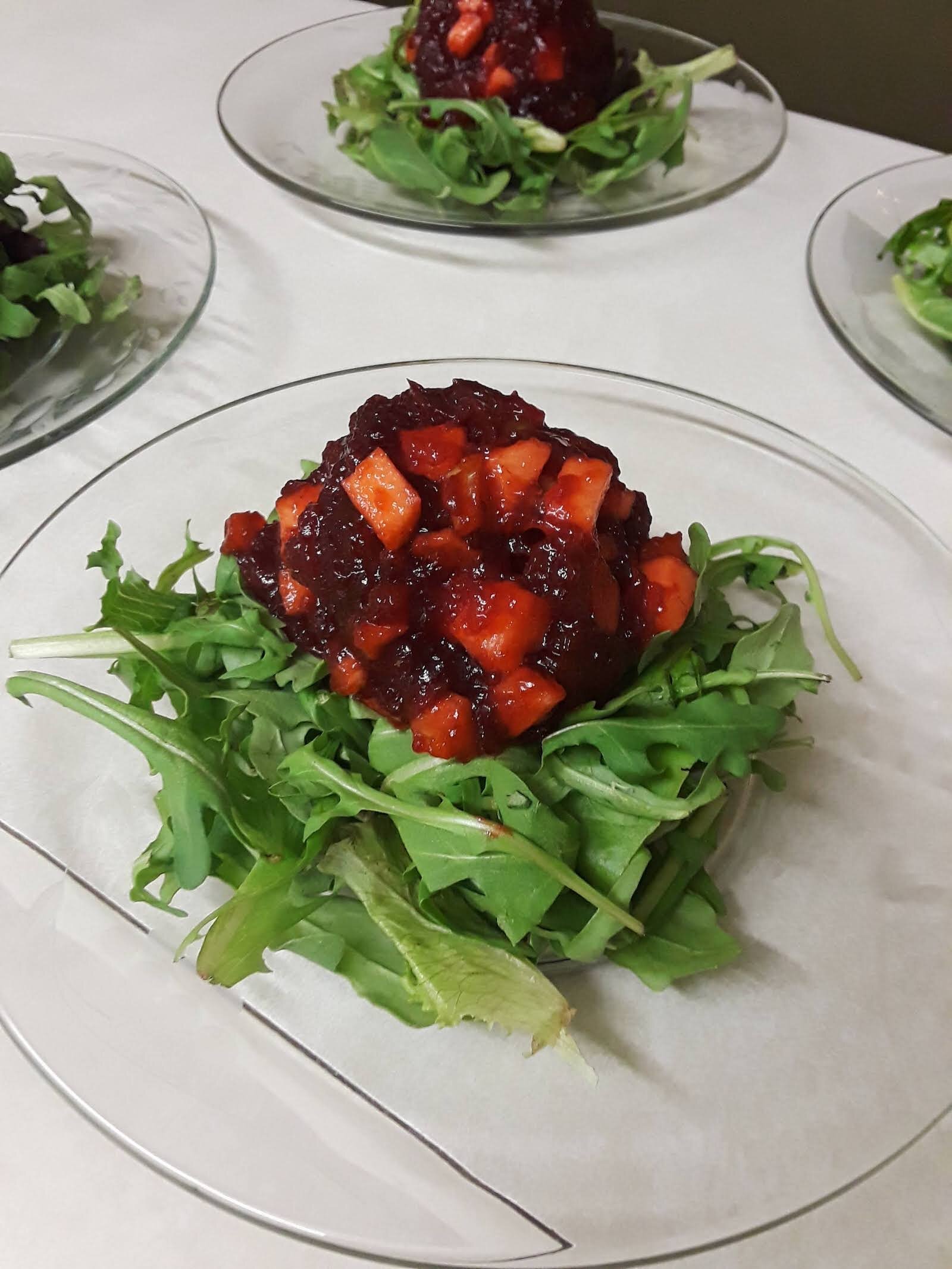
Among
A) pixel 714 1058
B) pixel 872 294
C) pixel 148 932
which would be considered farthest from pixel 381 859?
pixel 872 294

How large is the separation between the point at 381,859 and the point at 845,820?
1.50 feet

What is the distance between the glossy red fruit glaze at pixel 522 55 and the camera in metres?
1.83

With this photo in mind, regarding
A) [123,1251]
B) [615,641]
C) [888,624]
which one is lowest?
[123,1251]

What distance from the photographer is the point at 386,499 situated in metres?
0.98

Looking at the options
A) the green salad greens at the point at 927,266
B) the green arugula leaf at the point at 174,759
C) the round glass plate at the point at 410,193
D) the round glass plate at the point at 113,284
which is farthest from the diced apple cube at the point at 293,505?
the green salad greens at the point at 927,266

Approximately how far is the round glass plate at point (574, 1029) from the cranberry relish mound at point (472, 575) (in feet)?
0.78

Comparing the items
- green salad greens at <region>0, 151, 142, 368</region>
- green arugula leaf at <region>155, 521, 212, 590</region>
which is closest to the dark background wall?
green salad greens at <region>0, 151, 142, 368</region>

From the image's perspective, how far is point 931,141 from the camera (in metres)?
2.54

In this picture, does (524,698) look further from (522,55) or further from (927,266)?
(522,55)

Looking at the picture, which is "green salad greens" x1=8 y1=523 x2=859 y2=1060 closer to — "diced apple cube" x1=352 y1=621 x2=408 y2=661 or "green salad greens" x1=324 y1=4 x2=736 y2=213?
"diced apple cube" x1=352 y1=621 x2=408 y2=661

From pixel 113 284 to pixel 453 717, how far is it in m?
1.13

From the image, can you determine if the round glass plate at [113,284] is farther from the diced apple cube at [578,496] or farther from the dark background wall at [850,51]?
the dark background wall at [850,51]

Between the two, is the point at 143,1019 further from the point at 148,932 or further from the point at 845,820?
the point at 845,820

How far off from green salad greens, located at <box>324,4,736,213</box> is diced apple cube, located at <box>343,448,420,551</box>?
100 centimetres
